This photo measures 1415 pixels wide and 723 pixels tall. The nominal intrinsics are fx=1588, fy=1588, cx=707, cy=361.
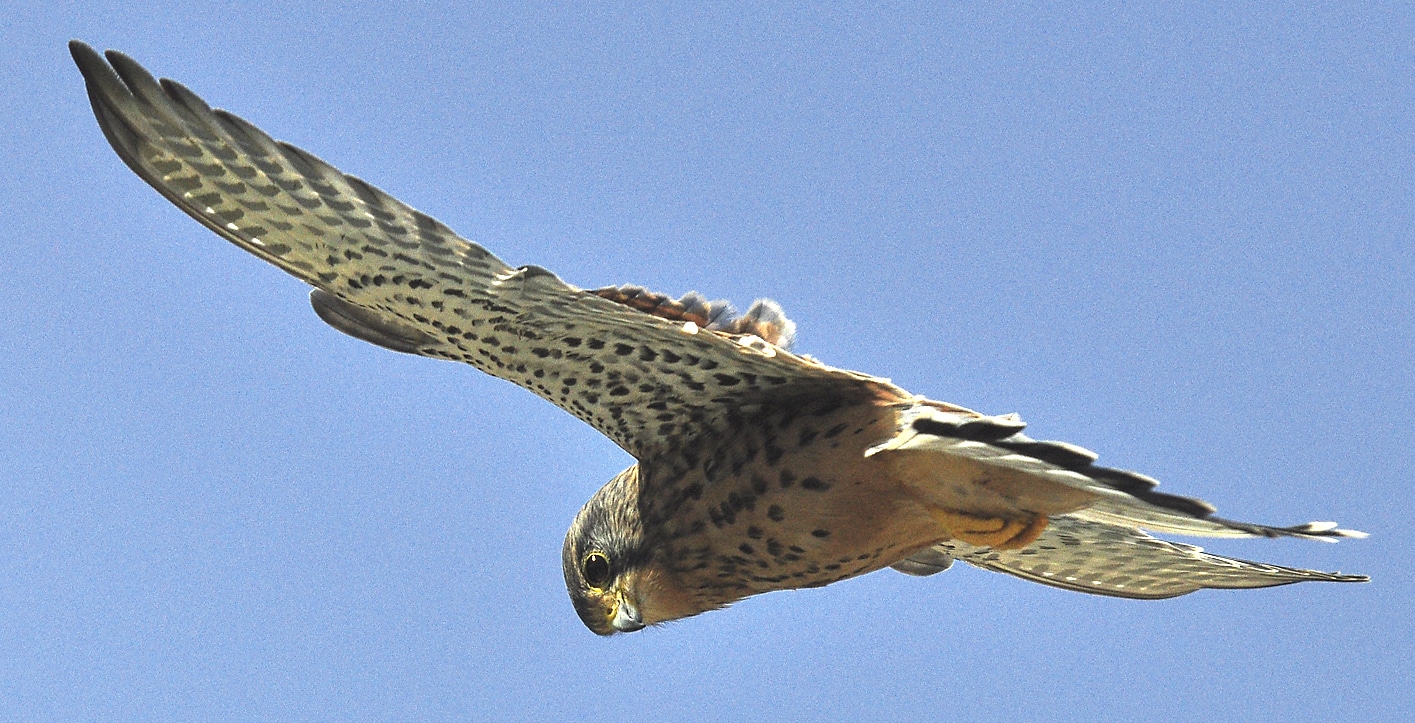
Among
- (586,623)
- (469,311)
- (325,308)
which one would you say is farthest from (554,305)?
(586,623)

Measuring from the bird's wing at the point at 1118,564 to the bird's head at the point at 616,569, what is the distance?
1404 millimetres

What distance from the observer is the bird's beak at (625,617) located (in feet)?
21.6

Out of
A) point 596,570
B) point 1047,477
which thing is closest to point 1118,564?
point 1047,477

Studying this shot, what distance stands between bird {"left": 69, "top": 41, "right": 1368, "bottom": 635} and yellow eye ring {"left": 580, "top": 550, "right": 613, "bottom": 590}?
1 cm

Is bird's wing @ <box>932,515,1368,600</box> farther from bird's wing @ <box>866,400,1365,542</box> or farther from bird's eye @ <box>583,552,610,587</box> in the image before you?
bird's eye @ <box>583,552,610,587</box>

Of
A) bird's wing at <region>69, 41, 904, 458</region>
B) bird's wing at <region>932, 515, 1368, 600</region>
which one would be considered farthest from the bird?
bird's wing at <region>932, 515, 1368, 600</region>

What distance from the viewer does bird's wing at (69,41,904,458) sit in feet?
18.0

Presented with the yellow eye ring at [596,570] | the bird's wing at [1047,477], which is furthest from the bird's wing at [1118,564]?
the yellow eye ring at [596,570]

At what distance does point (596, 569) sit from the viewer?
266 inches

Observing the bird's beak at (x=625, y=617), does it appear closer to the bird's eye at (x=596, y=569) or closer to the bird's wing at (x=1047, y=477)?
the bird's eye at (x=596, y=569)

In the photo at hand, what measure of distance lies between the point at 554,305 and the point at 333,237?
0.83 meters

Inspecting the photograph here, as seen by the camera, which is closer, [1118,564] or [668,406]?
[668,406]

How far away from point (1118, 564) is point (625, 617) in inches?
91.0

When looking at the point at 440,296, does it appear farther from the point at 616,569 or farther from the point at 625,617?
the point at 625,617
